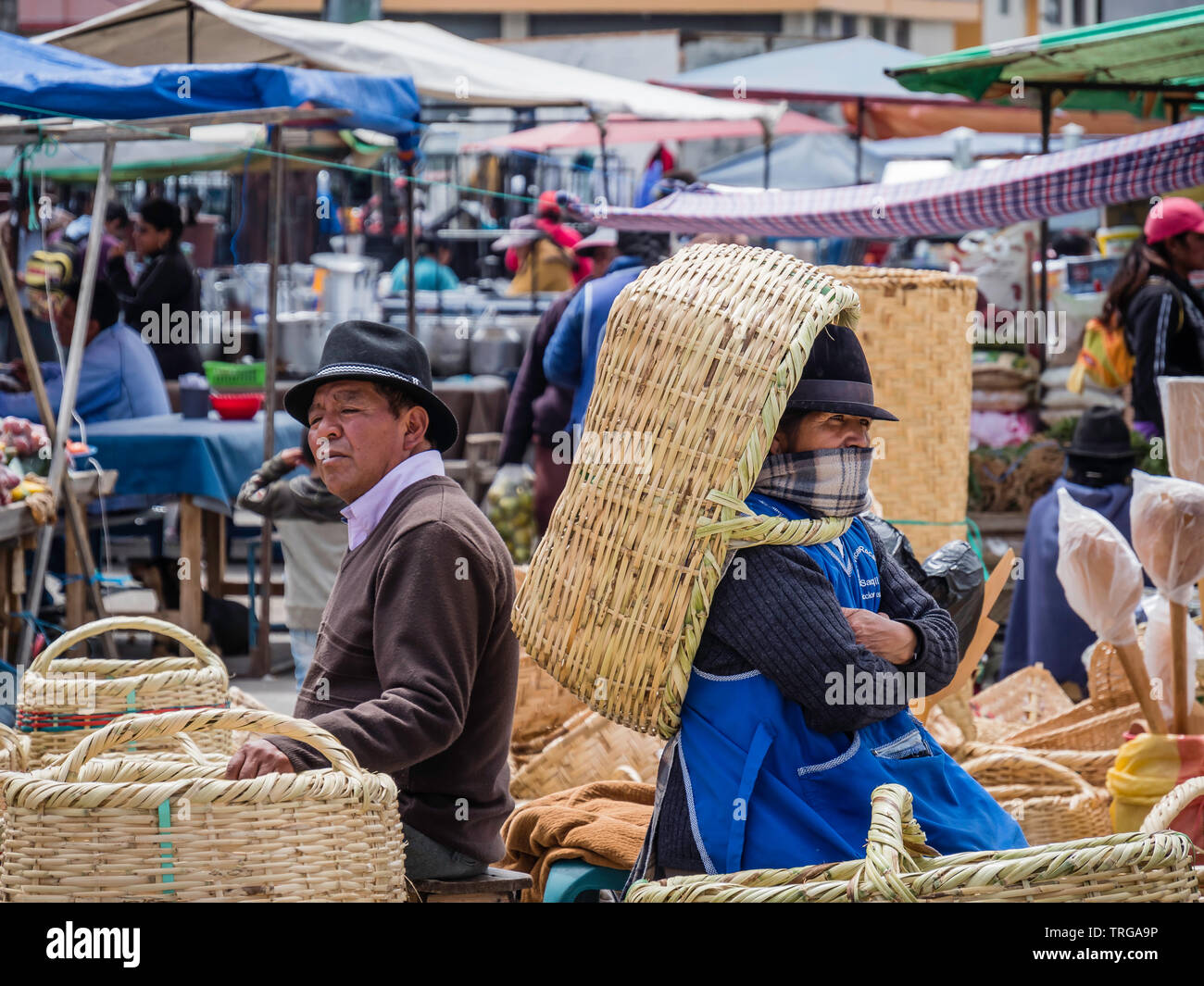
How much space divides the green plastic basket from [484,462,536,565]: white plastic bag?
57.7 inches

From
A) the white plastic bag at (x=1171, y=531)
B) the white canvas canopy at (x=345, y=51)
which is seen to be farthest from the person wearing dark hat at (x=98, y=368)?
the white plastic bag at (x=1171, y=531)

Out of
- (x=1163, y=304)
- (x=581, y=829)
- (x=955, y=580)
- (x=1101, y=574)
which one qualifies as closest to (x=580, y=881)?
(x=581, y=829)

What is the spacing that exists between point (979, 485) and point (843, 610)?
5.28m

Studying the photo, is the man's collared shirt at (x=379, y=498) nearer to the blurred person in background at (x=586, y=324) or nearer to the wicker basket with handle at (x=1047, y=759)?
the wicker basket with handle at (x=1047, y=759)

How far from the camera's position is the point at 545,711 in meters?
4.63

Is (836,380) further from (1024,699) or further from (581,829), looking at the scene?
(1024,699)

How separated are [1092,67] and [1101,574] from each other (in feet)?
19.1

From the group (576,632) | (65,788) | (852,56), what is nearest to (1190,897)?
(576,632)

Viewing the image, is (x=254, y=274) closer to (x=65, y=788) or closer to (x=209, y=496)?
(x=209, y=496)

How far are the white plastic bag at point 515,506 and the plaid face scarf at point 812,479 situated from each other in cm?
453

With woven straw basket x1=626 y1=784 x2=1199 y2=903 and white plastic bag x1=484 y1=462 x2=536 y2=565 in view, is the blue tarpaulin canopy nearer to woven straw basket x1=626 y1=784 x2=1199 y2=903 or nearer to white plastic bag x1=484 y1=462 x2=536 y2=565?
white plastic bag x1=484 y1=462 x2=536 y2=565

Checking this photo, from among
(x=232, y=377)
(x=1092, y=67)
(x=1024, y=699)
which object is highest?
(x=1092, y=67)

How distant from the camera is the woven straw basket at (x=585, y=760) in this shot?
4027 millimetres

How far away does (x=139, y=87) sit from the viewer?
4.89m
